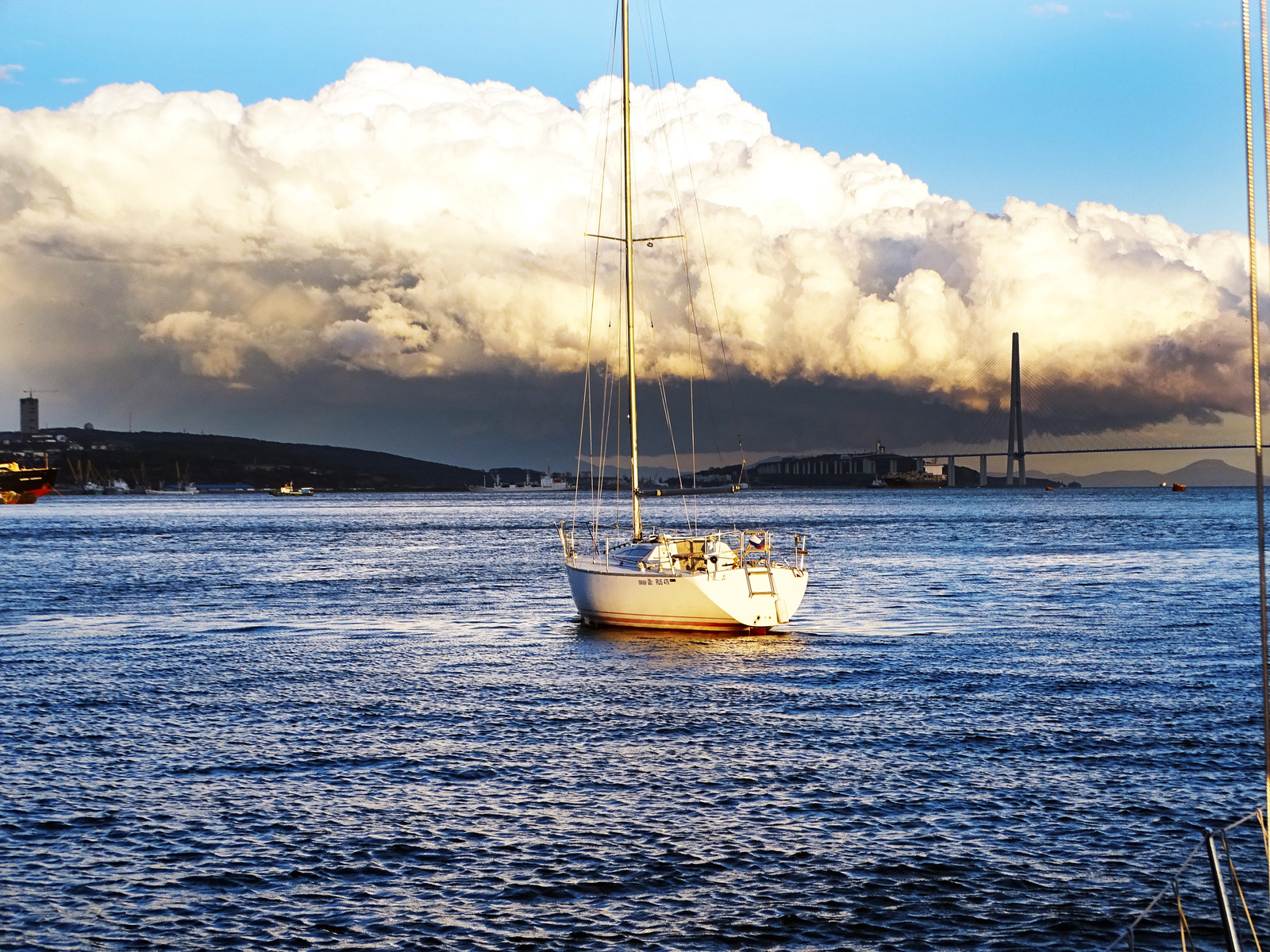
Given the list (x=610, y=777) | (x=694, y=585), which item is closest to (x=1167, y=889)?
(x=610, y=777)

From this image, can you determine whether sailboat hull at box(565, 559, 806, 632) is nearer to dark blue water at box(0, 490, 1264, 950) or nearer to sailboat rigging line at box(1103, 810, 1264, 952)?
dark blue water at box(0, 490, 1264, 950)

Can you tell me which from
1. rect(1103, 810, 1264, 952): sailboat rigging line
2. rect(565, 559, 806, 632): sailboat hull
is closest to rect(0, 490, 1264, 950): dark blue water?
rect(565, 559, 806, 632): sailboat hull

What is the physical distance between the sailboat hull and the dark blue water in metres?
0.65

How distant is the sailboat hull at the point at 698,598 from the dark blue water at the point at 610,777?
2.14 ft

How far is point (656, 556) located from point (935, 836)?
18.0 meters

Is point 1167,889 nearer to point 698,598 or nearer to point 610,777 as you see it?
point 610,777

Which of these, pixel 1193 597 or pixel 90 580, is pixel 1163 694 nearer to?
pixel 1193 597

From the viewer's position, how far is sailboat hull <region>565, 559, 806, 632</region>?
3078cm

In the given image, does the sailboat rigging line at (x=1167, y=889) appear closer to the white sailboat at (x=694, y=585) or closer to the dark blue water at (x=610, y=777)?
the dark blue water at (x=610, y=777)

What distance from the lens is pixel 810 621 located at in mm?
36594

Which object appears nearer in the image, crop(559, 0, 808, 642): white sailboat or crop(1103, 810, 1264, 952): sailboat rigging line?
crop(1103, 810, 1264, 952): sailboat rigging line

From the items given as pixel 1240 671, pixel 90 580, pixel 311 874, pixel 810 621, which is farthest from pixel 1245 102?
pixel 90 580

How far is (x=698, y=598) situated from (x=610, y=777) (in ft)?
44.7

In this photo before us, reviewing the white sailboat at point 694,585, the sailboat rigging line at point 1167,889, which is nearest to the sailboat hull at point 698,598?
the white sailboat at point 694,585
